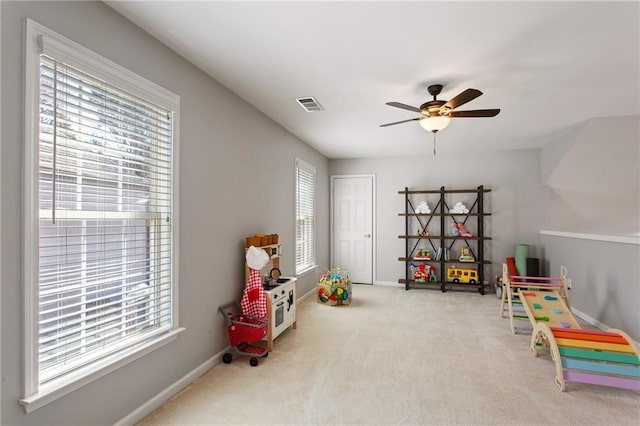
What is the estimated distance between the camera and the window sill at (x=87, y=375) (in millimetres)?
1468

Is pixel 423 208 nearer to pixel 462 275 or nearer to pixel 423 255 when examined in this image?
pixel 423 255

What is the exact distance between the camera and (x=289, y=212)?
461 centimetres

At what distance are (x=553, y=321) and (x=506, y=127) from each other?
2447mm

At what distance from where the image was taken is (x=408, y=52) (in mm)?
2357

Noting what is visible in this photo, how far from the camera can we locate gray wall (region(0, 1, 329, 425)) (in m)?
1.41

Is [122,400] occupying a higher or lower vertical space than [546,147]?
lower

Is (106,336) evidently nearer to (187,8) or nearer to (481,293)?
(187,8)

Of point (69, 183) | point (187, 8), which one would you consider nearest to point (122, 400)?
point (69, 183)

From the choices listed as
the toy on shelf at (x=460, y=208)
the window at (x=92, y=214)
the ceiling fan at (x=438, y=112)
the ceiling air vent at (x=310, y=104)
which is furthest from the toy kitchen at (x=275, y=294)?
the toy on shelf at (x=460, y=208)

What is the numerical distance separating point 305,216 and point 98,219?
143 inches

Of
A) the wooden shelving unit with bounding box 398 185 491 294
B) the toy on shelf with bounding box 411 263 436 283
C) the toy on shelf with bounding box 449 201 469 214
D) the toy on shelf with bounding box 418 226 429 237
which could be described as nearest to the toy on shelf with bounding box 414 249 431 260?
the wooden shelving unit with bounding box 398 185 491 294

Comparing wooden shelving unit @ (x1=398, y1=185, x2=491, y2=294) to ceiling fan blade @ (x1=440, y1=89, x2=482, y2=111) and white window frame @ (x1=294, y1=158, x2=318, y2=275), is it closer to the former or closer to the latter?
white window frame @ (x1=294, y1=158, x2=318, y2=275)

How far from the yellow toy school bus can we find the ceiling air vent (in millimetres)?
3808

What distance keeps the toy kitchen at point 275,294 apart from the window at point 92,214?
979 millimetres
